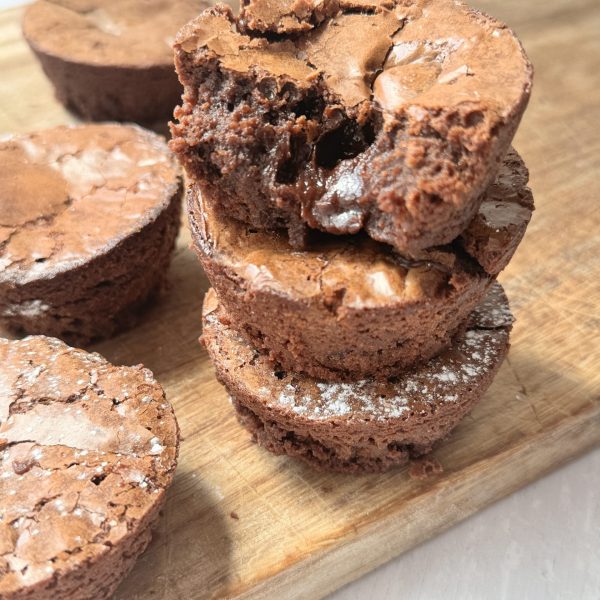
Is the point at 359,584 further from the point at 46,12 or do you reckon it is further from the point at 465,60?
the point at 46,12

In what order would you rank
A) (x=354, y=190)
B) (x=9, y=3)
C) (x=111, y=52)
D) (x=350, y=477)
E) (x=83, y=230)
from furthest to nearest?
(x=9, y=3)
(x=111, y=52)
(x=83, y=230)
(x=350, y=477)
(x=354, y=190)

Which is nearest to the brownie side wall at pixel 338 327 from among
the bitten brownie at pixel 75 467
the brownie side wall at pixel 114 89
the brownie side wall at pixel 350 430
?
the brownie side wall at pixel 350 430

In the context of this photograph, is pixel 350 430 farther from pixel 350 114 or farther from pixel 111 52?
pixel 111 52

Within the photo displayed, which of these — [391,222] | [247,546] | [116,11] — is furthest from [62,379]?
[116,11]

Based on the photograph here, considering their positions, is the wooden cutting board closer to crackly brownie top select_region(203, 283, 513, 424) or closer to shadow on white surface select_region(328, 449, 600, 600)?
shadow on white surface select_region(328, 449, 600, 600)

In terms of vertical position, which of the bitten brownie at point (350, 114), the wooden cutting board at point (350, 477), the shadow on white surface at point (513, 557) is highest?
the bitten brownie at point (350, 114)

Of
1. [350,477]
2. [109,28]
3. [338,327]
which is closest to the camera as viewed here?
[338,327]

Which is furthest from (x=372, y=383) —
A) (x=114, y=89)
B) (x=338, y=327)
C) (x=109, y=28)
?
(x=109, y=28)

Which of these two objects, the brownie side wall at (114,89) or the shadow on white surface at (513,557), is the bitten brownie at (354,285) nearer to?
the shadow on white surface at (513,557)
